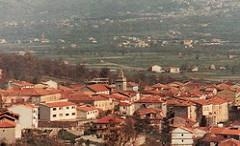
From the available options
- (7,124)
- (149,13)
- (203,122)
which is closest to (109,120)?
(7,124)

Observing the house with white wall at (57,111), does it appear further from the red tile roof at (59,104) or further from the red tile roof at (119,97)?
the red tile roof at (119,97)

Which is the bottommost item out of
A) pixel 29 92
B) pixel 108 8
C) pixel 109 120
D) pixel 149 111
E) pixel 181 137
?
pixel 181 137

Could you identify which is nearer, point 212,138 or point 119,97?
point 212,138

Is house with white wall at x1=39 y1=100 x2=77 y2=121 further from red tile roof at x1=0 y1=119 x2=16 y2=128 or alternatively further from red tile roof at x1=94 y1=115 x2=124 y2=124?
red tile roof at x1=0 y1=119 x2=16 y2=128

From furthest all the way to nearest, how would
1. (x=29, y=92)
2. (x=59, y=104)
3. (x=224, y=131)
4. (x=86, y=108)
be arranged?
(x=29, y=92)
(x=86, y=108)
(x=59, y=104)
(x=224, y=131)

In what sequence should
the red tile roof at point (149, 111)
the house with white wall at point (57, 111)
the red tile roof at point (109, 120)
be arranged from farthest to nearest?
1. the red tile roof at point (149, 111)
2. the house with white wall at point (57, 111)
3. the red tile roof at point (109, 120)

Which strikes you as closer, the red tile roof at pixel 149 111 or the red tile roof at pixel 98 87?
the red tile roof at pixel 149 111

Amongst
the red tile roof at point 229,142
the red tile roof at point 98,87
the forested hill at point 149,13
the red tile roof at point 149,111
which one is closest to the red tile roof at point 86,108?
the red tile roof at point 149,111

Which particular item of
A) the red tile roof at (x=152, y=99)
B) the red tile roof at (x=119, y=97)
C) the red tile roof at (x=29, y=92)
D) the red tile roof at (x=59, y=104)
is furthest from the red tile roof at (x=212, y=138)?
the red tile roof at (x=29, y=92)

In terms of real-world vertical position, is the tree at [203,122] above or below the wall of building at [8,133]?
below

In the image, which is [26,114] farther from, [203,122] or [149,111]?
[203,122]

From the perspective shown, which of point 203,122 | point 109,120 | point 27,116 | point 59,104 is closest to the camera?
point 27,116

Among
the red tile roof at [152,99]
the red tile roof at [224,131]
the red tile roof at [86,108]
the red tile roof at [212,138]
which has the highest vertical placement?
the red tile roof at [86,108]

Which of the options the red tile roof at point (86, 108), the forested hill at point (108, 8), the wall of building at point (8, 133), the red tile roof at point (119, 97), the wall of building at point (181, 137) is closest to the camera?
the wall of building at point (8, 133)
